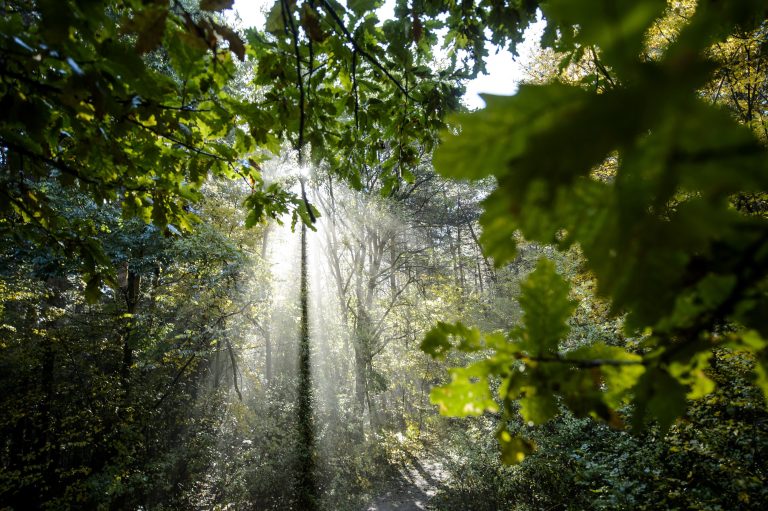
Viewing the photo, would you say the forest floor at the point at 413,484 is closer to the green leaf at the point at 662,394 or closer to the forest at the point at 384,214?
the forest at the point at 384,214

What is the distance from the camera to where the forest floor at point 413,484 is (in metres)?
9.36

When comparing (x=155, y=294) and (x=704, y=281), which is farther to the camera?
(x=155, y=294)

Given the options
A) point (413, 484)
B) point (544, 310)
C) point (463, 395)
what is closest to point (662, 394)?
point (544, 310)

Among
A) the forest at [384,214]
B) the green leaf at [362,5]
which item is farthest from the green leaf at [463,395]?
the green leaf at [362,5]

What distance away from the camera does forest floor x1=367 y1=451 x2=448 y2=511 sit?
936 cm

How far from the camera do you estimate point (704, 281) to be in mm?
429

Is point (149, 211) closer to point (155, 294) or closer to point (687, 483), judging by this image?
point (687, 483)

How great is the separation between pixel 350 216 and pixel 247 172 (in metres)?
11.0

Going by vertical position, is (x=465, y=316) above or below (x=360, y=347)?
above

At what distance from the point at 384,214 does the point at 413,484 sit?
835cm

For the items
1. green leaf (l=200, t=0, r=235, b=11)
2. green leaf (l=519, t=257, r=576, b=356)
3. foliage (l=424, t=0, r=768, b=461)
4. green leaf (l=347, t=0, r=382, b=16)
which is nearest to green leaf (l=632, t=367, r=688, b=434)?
foliage (l=424, t=0, r=768, b=461)

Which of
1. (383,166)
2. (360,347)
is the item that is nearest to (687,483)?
(383,166)

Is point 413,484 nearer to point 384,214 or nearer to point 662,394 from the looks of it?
point 384,214

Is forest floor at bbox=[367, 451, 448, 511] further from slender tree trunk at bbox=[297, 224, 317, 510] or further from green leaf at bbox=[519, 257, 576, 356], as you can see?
green leaf at bbox=[519, 257, 576, 356]
